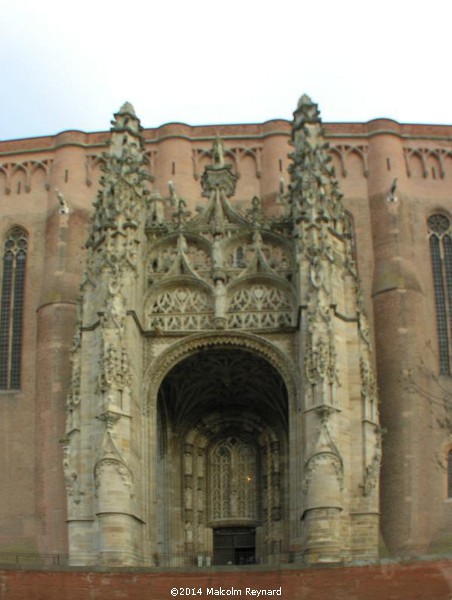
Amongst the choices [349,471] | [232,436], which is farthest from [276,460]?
[349,471]

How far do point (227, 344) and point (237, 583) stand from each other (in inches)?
354

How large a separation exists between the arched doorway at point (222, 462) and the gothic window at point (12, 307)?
8.84 metres

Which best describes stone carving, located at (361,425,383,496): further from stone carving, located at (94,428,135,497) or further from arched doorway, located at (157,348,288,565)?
stone carving, located at (94,428,135,497)

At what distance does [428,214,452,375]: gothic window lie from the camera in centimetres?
3919

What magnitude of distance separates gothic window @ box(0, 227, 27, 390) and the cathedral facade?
7 cm

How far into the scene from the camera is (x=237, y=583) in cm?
2294

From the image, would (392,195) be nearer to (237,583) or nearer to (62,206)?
(62,206)

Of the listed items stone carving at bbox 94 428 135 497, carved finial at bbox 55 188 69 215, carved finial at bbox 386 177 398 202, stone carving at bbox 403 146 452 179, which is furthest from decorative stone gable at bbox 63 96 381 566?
stone carving at bbox 403 146 452 179

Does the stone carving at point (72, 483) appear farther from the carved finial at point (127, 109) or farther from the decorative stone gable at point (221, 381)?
the carved finial at point (127, 109)

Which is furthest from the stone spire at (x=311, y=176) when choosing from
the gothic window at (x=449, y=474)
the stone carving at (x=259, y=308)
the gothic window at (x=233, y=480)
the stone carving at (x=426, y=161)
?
the gothic window at (x=449, y=474)

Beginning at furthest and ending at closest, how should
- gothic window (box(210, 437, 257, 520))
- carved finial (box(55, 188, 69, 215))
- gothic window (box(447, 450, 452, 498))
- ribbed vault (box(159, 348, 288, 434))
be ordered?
carved finial (box(55, 188, 69, 215))
gothic window (box(447, 450, 452, 498))
gothic window (box(210, 437, 257, 520))
ribbed vault (box(159, 348, 288, 434))

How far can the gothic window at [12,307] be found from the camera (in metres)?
40.2

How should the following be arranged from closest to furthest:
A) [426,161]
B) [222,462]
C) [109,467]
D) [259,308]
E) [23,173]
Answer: [109,467] → [259,308] → [222,462] → [426,161] → [23,173]

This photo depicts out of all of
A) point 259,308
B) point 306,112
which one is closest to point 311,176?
point 306,112
